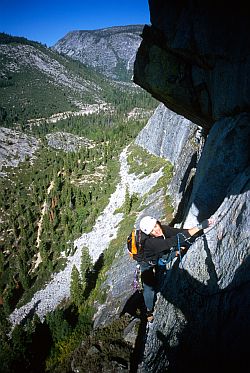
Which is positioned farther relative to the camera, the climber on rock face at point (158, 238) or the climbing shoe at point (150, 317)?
the climbing shoe at point (150, 317)

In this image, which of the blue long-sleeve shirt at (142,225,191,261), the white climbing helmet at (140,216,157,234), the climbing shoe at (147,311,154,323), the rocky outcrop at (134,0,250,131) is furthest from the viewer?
the climbing shoe at (147,311,154,323)

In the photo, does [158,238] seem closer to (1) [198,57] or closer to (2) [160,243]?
(2) [160,243]

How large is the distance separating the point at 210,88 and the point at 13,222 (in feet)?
155

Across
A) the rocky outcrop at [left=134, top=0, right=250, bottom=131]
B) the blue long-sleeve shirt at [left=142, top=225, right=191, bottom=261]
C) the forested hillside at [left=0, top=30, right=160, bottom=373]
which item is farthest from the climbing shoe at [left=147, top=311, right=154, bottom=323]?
the forested hillside at [left=0, top=30, right=160, bottom=373]

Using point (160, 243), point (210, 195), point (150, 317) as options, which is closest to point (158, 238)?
point (160, 243)

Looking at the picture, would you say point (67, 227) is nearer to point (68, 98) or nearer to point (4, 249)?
point (4, 249)

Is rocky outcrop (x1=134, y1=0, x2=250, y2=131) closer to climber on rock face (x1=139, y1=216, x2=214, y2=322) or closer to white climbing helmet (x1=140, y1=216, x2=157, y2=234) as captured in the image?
climber on rock face (x1=139, y1=216, x2=214, y2=322)

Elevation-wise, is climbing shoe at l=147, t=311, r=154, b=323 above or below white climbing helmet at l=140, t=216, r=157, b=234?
below

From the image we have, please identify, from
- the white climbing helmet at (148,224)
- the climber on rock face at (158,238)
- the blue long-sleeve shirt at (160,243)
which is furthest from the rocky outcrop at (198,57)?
the white climbing helmet at (148,224)

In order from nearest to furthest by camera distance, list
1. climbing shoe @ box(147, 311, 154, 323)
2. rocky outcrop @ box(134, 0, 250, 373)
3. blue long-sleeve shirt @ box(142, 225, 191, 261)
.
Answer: rocky outcrop @ box(134, 0, 250, 373) < blue long-sleeve shirt @ box(142, 225, 191, 261) < climbing shoe @ box(147, 311, 154, 323)

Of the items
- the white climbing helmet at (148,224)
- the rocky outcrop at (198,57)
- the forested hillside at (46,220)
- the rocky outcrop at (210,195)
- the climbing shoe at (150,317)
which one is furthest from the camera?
the forested hillside at (46,220)

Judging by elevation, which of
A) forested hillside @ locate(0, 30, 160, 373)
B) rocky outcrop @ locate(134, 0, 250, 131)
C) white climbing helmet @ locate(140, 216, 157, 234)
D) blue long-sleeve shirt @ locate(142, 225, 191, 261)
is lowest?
forested hillside @ locate(0, 30, 160, 373)

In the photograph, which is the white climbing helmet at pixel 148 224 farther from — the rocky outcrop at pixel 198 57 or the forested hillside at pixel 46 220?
the forested hillside at pixel 46 220

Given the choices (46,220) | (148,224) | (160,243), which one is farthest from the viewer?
(46,220)
